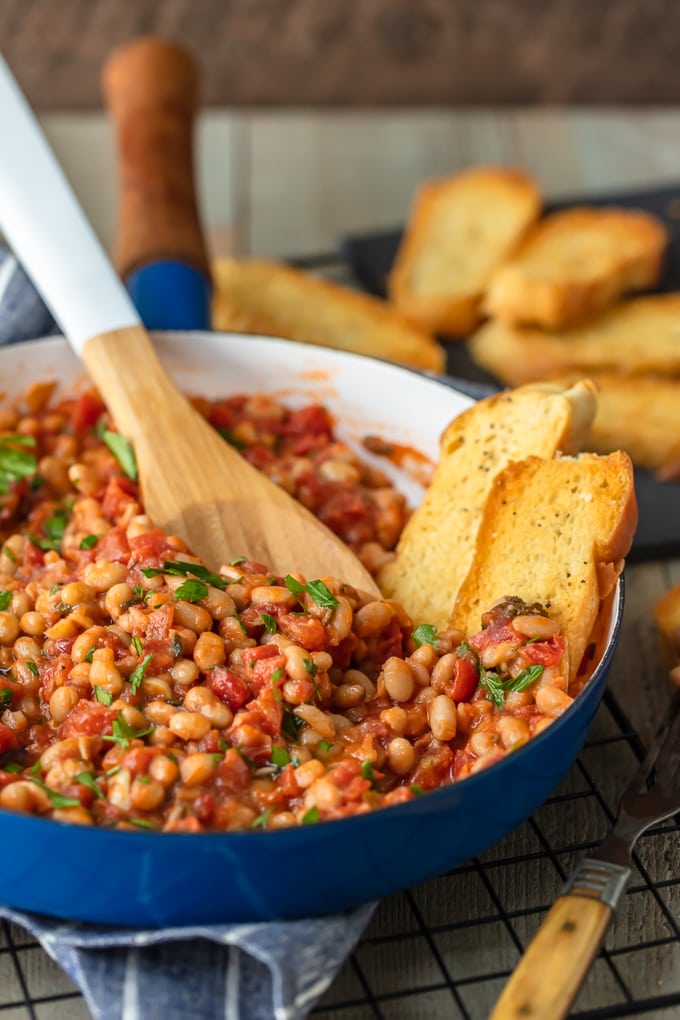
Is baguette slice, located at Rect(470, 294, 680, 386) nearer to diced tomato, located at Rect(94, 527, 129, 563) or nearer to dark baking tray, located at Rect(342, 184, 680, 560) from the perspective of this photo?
dark baking tray, located at Rect(342, 184, 680, 560)

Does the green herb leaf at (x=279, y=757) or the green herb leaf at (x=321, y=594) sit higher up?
the green herb leaf at (x=321, y=594)

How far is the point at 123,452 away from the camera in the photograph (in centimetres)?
350

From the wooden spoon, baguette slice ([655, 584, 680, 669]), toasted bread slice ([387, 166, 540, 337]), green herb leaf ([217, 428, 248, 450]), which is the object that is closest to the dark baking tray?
toasted bread slice ([387, 166, 540, 337])

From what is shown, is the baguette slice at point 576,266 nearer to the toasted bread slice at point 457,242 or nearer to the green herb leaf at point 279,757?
the toasted bread slice at point 457,242


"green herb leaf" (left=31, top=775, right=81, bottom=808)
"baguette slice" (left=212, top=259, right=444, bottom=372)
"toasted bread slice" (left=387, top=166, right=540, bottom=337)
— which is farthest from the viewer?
"toasted bread slice" (left=387, top=166, right=540, bottom=337)

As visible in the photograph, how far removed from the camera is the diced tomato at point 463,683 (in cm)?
277

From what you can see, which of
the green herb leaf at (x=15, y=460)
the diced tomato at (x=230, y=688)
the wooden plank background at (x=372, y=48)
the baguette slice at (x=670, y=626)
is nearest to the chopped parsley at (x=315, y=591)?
the diced tomato at (x=230, y=688)

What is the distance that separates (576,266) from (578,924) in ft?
11.3

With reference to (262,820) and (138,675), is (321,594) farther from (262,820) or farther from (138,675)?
(262,820)

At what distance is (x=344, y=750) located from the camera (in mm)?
2656

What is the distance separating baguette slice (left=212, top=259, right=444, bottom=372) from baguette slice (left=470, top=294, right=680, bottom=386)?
0.25 metres

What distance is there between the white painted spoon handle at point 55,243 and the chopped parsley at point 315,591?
1155mm

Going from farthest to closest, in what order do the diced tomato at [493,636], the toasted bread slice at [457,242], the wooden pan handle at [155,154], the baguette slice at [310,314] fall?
the toasted bread slice at [457,242] < the baguette slice at [310,314] < the wooden pan handle at [155,154] < the diced tomato at [493,636]

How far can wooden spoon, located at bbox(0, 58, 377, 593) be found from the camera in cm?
326
